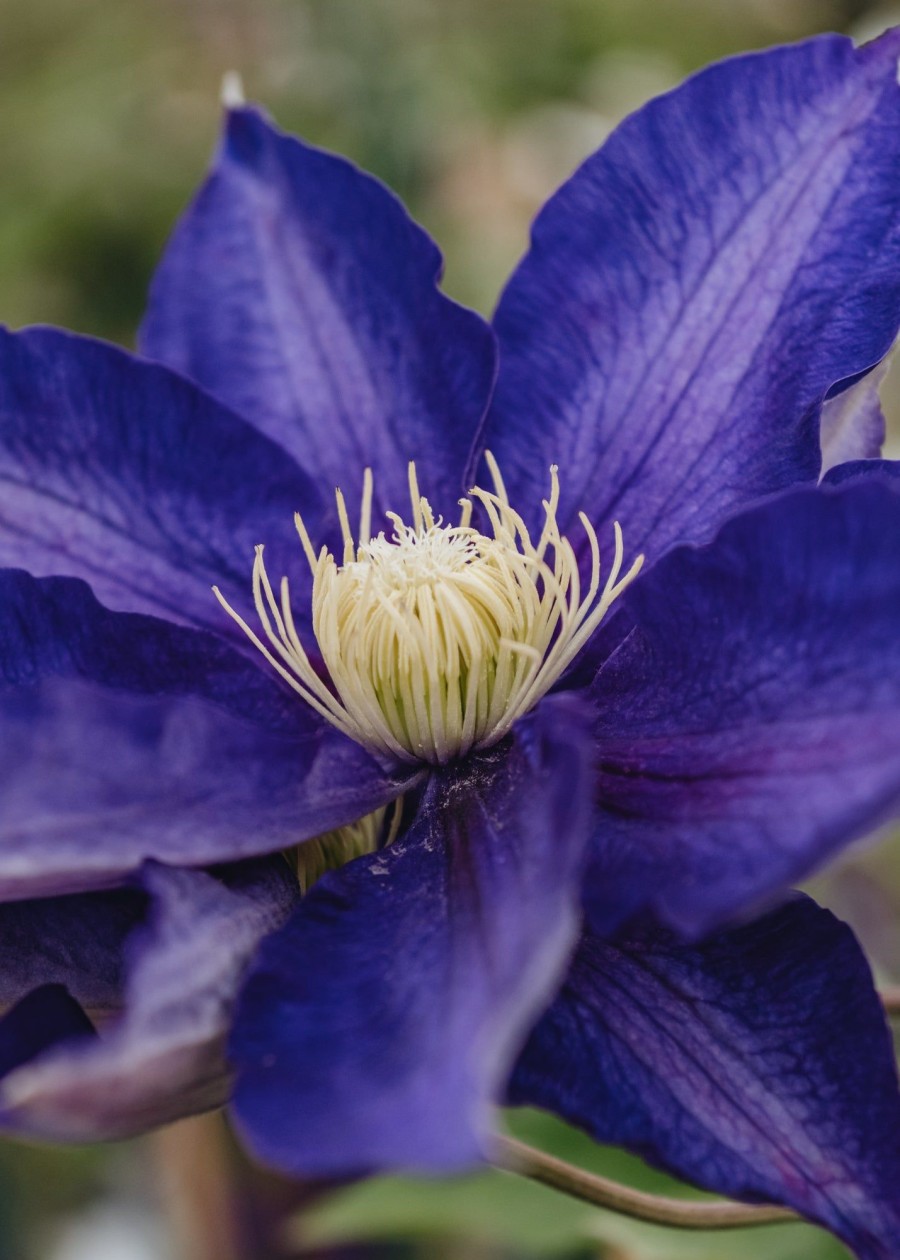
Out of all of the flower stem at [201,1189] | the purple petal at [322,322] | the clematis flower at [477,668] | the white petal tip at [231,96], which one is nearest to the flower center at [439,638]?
the clematis flower at [477,668]

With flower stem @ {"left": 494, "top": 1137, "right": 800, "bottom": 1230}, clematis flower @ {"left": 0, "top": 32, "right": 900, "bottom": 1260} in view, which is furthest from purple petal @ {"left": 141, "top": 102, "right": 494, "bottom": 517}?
flower stem @ {"left": 494, "top": 1137, "right": 800, "bottom": 1230}

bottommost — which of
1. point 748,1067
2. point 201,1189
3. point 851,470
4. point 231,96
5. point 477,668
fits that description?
point 201,1189

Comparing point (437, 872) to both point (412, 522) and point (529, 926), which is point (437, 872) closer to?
point (529, 926)

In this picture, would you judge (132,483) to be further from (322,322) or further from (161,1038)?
(161,1038)

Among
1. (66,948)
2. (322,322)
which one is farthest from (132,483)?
(66,948)

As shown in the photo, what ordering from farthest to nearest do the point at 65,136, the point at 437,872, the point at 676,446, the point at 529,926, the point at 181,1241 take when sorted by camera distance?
the point at 65,136 < the point at 181,1241 < the point at 676,446 < the point at 437,872 < the point at 529,926

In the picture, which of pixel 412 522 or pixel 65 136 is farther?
pixel 65 136

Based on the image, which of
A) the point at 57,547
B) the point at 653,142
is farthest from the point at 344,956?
the point at 653,142

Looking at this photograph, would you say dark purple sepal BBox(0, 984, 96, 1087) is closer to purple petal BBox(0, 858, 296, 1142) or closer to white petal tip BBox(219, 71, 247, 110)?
purple petal BBox(0, 858, 296, 1142)
